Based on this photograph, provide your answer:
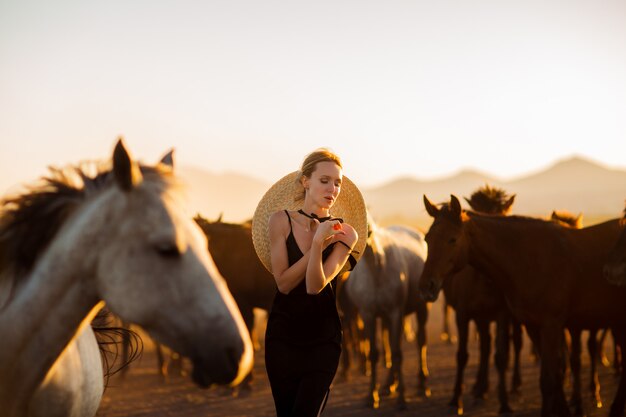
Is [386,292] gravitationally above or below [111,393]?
above

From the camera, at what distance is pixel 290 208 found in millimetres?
3586

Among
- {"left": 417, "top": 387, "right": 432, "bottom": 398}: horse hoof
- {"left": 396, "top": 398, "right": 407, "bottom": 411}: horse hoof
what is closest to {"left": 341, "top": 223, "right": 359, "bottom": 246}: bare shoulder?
{"left": 396, "top": 398, "right": 407, "bottom": 411}: horse hoof

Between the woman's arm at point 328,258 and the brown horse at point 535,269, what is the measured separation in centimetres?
473

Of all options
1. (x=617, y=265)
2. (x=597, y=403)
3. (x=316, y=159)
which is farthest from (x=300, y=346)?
(x=597, y=403)

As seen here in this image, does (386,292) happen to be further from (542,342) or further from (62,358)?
(62,358)

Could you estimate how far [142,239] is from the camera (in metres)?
2.29

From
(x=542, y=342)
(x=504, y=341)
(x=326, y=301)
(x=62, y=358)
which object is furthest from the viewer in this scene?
(x=504, y=341)

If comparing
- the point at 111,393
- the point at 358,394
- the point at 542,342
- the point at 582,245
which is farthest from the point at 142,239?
the point at 111,393

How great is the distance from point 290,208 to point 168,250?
1.38 metres

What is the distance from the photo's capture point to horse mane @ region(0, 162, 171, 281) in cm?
244

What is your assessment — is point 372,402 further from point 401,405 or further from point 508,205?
point 508,205

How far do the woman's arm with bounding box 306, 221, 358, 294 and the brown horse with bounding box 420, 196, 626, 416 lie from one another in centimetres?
→ 473

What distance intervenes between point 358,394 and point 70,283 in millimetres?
8410

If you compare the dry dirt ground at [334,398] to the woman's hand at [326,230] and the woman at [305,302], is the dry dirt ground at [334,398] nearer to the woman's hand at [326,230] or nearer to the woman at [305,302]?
the woman at [305,302]
